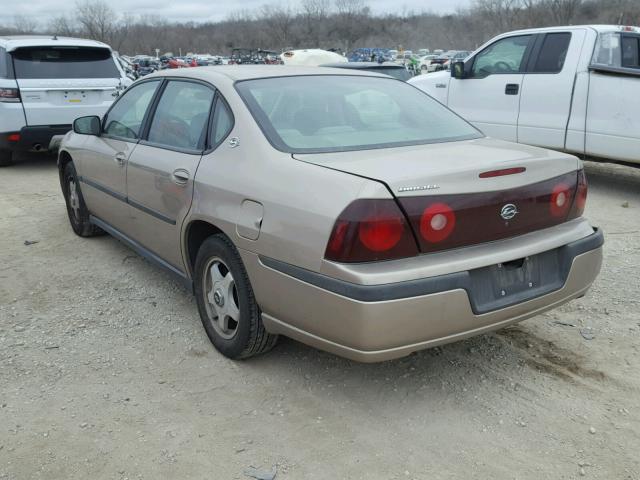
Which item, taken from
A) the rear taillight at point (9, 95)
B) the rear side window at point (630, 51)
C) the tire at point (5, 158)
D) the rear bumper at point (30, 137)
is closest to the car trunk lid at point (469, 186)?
the rear side window at point (630, 51)

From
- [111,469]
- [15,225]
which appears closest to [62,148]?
[15,225]

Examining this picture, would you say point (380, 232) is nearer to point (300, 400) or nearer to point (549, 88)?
point (300, 400)

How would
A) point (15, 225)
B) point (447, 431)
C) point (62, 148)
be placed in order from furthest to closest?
point (15, 225), point (62, 148), point (447, 431)

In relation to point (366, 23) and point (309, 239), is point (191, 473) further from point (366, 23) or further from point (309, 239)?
point (366, 23)

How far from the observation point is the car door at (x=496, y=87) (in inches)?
297

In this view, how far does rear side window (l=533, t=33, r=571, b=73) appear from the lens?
7055mm

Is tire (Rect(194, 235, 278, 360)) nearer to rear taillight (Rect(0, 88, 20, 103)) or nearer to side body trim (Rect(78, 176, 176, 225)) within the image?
side body trim (Rect(78, 176, 176, 225))

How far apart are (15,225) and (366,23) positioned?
112128 mm

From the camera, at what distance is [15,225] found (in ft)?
19.5

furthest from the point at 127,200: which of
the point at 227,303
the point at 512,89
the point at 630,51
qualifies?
the point at 630,51

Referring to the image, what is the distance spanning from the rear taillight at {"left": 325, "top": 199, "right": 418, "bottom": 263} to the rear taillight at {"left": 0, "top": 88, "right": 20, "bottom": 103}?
7222 millimetres

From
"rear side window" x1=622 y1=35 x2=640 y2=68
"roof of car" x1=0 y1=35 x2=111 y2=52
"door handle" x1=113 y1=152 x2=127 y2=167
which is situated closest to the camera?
"door handle" x1=113 y1=152 x2=127 y2=167

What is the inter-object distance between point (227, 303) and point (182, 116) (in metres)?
1.21

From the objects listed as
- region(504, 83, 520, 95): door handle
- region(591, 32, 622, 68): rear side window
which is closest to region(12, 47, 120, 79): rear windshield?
region(504, 83, 520, 95): door handle
